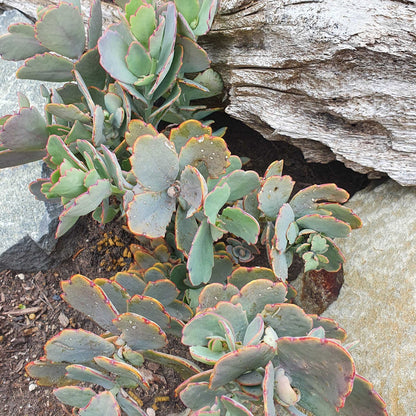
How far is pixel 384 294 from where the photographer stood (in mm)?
1358

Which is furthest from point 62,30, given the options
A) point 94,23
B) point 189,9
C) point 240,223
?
point 240,223

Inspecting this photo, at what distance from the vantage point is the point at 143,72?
120 cm

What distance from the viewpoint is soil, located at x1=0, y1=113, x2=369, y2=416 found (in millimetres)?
1378

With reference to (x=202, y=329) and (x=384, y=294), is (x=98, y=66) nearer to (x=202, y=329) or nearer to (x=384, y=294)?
(x=202, y=329)

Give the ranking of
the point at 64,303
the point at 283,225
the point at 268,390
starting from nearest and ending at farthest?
the point at 268,390, the point at 283,225, the point at 64,303

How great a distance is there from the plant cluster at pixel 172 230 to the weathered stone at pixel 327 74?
0.14 meters

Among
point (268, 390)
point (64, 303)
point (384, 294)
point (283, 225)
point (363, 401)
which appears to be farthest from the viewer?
point (64, 303)

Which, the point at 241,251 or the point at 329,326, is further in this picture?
the point at 241,251

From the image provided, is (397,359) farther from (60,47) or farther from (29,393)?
(60,47)

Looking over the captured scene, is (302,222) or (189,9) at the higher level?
(189,9)

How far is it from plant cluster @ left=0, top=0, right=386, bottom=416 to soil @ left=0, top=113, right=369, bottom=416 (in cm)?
26

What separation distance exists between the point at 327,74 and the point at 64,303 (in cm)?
114

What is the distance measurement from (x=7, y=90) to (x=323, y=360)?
1.61 metres

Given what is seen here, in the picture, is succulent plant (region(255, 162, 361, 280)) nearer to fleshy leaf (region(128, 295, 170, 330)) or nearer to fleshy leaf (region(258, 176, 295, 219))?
fleshy leaf (region(258, 176, 295, 219))
